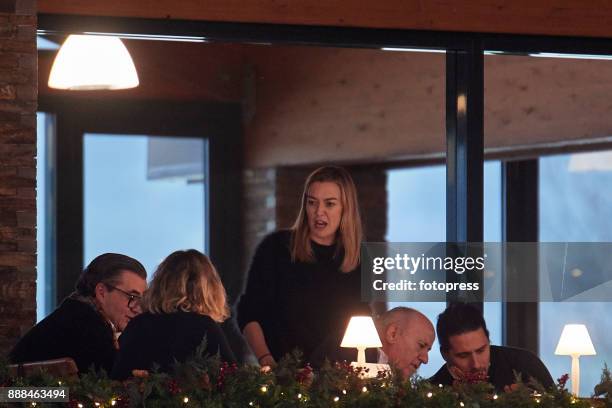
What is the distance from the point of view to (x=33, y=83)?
434cm

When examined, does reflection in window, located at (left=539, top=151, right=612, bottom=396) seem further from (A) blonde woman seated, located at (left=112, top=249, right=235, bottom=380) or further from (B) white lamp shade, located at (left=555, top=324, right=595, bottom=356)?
(A) blonde woman seated, located at (left=112, top=249, right=235, bottom=380)

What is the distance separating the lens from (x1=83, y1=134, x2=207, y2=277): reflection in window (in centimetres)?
576

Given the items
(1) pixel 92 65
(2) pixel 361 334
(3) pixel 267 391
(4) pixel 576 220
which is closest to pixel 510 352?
(2) pixel 361 334

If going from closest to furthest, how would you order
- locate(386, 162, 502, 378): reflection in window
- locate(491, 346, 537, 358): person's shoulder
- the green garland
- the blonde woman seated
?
the green garland, the blonde woman seated, locate(491, 346, 537, 358): person's shoulder, locate(386, 162, 502, 378): reflection in window

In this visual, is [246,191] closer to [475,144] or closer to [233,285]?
[233,285]

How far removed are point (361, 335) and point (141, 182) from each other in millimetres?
2204

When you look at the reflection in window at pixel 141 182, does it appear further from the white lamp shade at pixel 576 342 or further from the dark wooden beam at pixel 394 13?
the white lamp shade at pixel 576 342

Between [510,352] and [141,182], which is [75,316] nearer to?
[510,352]

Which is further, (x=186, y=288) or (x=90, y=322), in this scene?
(x=90, y=322)

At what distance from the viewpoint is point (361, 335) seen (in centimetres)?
408

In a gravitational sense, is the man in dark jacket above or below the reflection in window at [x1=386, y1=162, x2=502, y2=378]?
below

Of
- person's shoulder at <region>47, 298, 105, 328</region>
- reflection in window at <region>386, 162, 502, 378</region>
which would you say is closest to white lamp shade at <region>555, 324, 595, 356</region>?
reflection in window at <region>386, 162, 502, 378</region>

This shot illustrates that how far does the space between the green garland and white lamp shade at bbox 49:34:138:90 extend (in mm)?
1559

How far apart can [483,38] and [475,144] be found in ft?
1.32
